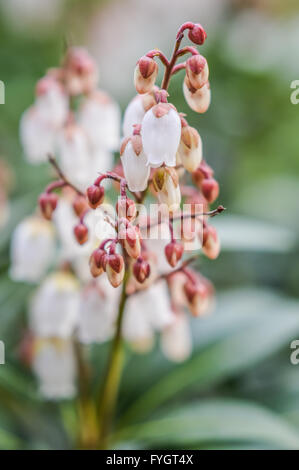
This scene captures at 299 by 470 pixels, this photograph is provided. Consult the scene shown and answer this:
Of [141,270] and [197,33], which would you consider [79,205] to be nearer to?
[141,270]

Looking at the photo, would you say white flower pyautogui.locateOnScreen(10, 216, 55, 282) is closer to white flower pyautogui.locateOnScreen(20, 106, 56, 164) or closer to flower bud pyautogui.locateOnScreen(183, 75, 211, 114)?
white flower pyautogui.locateOnScreen(20, 106, 56, 164)

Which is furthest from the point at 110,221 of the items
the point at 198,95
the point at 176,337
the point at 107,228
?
the point at 176,337

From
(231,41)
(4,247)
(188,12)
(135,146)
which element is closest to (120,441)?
(4,247)

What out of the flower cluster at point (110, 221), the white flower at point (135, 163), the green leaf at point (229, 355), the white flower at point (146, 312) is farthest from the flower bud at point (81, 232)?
the green leaf at point (229, 355)

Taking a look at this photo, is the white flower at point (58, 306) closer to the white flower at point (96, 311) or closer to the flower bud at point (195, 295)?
the white flower at point (96, 311)

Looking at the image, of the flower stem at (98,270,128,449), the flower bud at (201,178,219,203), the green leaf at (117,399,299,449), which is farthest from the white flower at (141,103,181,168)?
the green leaf at (117,399,299,449)
